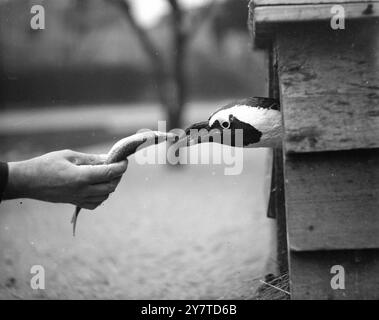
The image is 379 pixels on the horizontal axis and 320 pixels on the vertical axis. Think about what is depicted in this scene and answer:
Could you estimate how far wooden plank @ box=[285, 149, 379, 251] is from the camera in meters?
1.47

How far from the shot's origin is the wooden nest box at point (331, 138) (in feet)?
4.68

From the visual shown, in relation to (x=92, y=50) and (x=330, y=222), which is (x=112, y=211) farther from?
(x=92, y=50)

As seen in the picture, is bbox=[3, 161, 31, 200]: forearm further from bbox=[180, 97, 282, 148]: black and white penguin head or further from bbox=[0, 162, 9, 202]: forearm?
bbox=[180, 97, 282, 148]: black and white penguin head

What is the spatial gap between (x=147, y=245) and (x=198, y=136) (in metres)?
2.74

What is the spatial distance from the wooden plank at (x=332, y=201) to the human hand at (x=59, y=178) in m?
0.56

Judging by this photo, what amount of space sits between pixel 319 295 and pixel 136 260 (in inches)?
95.7

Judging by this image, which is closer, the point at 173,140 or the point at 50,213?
the point at 173,140

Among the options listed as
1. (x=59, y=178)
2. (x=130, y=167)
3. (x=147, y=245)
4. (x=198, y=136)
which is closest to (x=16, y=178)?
(x=59, y=178)

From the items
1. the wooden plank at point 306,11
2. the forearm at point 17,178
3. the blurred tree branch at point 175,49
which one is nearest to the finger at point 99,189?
the forearm at point 17,178

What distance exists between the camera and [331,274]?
152cm

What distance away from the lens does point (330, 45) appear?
1464mm

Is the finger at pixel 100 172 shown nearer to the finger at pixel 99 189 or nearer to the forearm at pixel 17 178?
the finger at pixel 99 189

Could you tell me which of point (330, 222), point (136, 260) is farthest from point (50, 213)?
point (330, 222)
